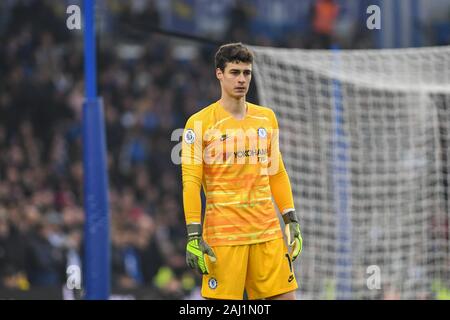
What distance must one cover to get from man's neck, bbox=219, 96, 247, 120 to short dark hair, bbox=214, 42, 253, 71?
19cm

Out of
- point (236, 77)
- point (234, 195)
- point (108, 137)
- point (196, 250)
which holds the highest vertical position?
point (108, 137)

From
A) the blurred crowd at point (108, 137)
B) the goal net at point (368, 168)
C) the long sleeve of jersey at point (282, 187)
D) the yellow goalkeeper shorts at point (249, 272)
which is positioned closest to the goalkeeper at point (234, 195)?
the yellow goalkeeper shorts at point (249, 272)

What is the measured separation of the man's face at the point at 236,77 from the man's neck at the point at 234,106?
0.17 ft

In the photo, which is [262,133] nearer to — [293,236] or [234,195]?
[234,195]

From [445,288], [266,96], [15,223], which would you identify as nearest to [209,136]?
[266,96]

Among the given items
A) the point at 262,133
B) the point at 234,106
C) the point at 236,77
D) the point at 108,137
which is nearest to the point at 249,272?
the point at 262,133

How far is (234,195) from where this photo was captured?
627 centimetres

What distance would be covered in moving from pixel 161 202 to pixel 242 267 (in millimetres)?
8281

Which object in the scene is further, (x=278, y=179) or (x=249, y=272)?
(x=278, y=179)

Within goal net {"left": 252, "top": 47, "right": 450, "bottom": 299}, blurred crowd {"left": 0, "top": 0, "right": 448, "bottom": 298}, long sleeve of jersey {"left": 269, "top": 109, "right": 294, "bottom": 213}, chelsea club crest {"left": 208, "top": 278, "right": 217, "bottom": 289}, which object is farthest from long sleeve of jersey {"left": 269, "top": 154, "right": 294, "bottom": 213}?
blurred crowd {"left": 0, "top": 0, "right": 448, "bottom": 298}

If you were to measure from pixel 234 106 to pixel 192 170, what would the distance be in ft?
1.43

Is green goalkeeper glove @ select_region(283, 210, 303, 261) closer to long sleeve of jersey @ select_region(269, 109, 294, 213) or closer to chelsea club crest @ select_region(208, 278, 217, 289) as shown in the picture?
long sleeve of jersey @ select_region(269, 109, 294, 213)
